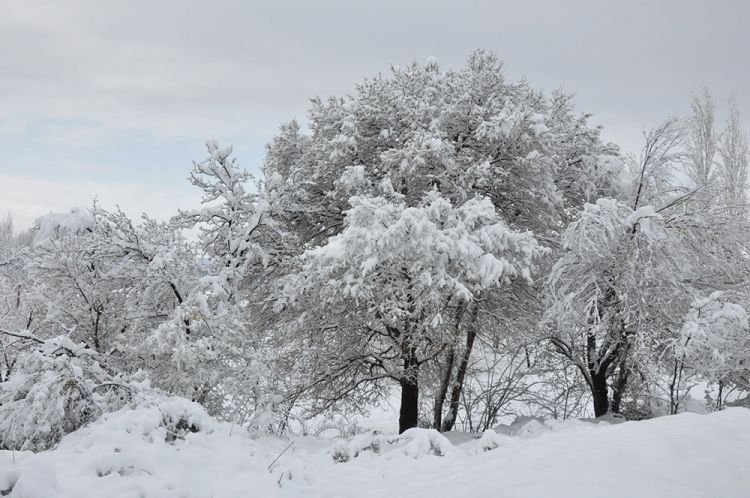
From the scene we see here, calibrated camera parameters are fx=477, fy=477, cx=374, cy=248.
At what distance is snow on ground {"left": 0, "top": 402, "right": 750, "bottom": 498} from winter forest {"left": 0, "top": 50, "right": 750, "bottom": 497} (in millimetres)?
72

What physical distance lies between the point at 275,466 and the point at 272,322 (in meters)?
6.28

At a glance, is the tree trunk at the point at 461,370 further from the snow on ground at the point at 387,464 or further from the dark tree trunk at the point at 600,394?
the snow on ground at the point at 387,464

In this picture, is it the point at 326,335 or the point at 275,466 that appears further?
the point at 326,335

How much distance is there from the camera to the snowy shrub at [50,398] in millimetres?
5727

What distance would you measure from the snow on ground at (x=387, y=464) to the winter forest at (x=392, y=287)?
7 cm

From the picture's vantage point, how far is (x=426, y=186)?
10.4 meters

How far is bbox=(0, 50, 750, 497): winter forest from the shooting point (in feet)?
21.2

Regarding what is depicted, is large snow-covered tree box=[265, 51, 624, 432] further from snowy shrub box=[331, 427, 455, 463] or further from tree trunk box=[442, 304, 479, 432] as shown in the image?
snowy shrub box=[331, 427, 455, 463]

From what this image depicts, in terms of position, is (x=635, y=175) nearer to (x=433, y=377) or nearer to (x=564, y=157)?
(x=564, y=157)

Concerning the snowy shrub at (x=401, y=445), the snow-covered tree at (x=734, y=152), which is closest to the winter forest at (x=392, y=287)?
the snowy shrub at (x=401, y=445)

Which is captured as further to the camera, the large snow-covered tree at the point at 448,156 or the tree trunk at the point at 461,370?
the tree trunk at the point at 461,370

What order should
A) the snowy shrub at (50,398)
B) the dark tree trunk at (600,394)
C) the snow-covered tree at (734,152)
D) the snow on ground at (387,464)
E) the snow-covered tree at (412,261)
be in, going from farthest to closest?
the snow-covered tree at (734,152), the dark tree trunk at (600,394), the snow-covered tree at (412,261), the snowy shrub at (50,398), the snow on ground at (387,464)

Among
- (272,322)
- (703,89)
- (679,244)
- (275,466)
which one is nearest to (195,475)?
(275,466)

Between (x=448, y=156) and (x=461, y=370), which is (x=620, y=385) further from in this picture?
(x=448, y=156)
